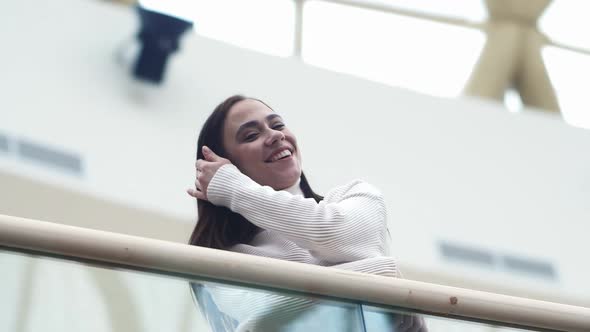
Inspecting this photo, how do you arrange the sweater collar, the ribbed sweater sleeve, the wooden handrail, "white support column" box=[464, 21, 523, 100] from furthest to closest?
"white support column" box=[464, 21, 523, 100]
the sweater collar
the ribbed sweater sleeve
the wooden handrail

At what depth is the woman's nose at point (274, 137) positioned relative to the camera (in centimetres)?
260

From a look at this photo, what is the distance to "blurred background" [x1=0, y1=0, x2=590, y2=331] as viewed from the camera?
27.5ft

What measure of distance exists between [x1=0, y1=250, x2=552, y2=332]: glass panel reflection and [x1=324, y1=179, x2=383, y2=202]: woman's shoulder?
0.34 metres

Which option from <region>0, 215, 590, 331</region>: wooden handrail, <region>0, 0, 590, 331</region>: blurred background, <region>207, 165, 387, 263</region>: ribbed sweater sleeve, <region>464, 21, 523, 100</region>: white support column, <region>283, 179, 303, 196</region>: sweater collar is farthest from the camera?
<region>464, 21, 523, 100</region>: white support column

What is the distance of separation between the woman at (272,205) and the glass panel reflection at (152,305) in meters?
0.02

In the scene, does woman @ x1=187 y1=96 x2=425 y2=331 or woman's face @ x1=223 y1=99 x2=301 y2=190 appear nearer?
woman @ x1=187 y1=96 x2=425 y2=331

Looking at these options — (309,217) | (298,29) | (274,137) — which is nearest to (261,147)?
(274,137)

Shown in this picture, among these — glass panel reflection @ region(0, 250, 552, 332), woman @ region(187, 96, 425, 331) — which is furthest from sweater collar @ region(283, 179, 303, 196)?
glass panel reflection @ region(0, 250, 552, 332)

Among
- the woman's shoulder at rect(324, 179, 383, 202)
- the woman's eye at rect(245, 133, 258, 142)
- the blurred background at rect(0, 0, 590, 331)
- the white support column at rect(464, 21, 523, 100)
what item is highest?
the white support column at rect(464, 21, 523, 100)

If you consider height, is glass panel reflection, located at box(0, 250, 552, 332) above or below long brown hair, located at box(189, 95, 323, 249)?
below

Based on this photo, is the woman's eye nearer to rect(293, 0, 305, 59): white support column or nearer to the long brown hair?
the long brown hair

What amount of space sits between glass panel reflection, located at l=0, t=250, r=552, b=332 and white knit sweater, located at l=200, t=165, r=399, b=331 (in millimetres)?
138

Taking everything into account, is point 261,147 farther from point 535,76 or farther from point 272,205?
point 535,76

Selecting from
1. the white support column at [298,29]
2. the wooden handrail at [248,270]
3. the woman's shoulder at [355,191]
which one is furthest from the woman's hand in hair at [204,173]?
the white support column at [298,29]
